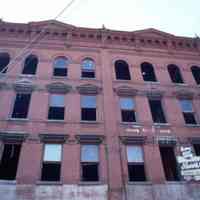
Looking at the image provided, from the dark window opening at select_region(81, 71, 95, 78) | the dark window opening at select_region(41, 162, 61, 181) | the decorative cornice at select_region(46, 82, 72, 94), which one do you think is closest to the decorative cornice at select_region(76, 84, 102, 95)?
the decorative cornice at select_region(46, 82, 72, 94)

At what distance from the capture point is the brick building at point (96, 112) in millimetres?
10992

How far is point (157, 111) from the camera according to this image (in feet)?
47.1

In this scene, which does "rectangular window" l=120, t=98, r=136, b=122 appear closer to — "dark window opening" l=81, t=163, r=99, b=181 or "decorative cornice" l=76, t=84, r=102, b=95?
"decorative cornice" l=76, t=84, r=102, b=95

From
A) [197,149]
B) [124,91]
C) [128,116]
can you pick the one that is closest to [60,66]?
[124,91]

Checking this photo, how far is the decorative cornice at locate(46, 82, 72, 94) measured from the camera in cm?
1383

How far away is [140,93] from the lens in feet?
47.9

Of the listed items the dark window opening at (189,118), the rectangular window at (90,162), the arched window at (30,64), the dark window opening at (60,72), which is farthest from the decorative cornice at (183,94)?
the arched window at (30,64)

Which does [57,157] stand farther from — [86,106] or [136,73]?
[136,73]

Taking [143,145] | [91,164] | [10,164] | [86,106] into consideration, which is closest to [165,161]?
[143,145]

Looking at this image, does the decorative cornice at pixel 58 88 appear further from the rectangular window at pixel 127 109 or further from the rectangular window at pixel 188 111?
the rectangular window at pixel 188 111

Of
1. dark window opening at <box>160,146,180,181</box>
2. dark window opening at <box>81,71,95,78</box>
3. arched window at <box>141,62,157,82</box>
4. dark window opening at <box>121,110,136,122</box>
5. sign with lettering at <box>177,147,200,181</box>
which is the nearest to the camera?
sign with lettering at <box>177,147,200,181</box>

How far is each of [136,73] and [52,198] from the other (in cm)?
1012

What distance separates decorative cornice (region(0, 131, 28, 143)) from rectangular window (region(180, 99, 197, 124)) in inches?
411

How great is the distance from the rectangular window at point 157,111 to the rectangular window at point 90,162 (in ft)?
15.4
